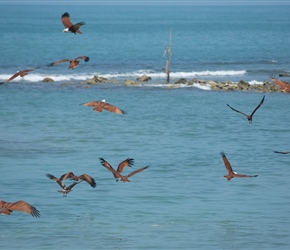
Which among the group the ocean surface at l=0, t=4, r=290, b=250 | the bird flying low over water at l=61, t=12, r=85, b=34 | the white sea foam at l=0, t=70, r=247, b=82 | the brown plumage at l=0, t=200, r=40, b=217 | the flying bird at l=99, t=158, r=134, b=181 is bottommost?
the white sea foam at l=0, t=70, r=247, b=82

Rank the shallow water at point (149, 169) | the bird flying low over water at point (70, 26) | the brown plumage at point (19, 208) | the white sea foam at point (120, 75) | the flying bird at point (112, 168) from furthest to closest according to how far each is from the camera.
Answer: the white sea foam at point (120, 75), the shallow water at point (149, 169), the bird flying low over water at point (70, 26), the flying bird at point (112, 168), the brown plumage at point (19, 208)

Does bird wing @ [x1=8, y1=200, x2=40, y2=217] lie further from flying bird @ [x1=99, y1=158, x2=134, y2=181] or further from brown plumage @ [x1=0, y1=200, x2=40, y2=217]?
flying bird @ [x1=99, y1=158, x2=134, y2=181]

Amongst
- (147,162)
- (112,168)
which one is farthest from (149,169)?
(112,168)

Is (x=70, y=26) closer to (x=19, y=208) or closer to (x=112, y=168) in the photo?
(x=112, y=168)

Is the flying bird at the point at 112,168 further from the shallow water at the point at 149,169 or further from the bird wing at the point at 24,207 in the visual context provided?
the shallow water at the point at 149,169

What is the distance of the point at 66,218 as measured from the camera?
23.8 meters

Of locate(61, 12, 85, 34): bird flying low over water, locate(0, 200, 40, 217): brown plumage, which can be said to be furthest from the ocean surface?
locate(0, 200, 40, 217): brown plumage

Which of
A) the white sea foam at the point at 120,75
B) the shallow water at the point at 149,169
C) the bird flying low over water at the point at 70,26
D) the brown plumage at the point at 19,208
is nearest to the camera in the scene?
the brown plumage at the point at 19,208

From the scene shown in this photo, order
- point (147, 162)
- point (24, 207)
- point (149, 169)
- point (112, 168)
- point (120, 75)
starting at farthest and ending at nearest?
point (120, 75)
point (147, 162)
point (149, 169)
point (112, 168)
point (24, 207)

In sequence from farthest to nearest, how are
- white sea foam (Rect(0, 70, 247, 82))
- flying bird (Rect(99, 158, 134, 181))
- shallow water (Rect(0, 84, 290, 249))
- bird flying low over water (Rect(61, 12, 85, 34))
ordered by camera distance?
white sea foam (Rect(0, 70, 247, 82)) → shallow water (Rect(0, 84, 290, 249)) → bird flying low over water (Rect(61, 12, 85, 34)) → flying bird (Rect(99, 158, 134, 181))

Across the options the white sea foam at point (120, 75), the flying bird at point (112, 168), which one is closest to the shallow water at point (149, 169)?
the flying bird at point (112, 168)

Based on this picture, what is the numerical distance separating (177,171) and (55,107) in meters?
15.9

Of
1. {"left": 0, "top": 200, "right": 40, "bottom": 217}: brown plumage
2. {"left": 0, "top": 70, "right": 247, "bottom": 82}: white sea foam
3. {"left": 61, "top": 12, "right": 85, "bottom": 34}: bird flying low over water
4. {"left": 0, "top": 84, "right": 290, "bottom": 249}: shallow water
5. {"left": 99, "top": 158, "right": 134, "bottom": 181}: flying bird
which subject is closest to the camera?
{"left": 0, "top": 200, "right": 40, "bottom": 217}: brown plumage

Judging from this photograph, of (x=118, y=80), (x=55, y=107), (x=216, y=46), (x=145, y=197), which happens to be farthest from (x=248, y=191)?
(x=216, y=46)
